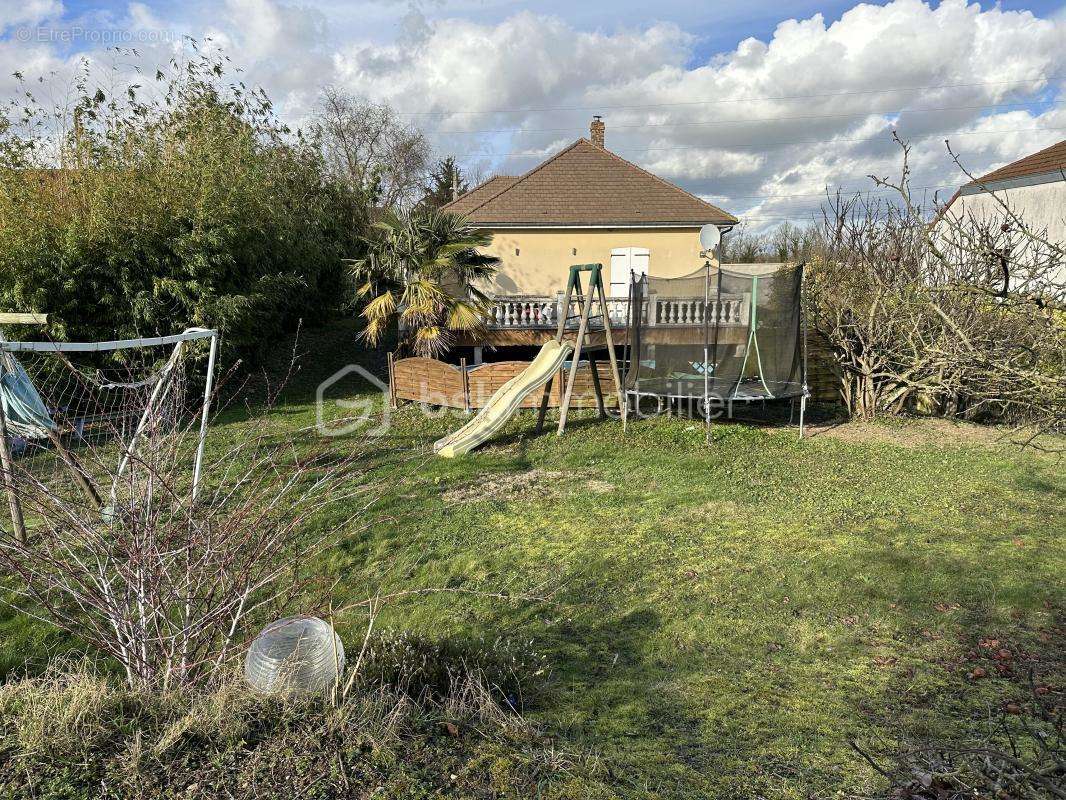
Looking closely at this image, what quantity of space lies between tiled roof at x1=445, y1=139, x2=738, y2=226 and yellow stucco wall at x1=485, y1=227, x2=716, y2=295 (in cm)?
40

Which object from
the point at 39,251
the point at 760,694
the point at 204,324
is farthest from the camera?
the point at 204,324

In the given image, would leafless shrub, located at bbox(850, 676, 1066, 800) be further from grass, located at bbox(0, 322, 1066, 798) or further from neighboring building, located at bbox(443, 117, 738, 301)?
neighboring building, located at bbox(443, 117, 738, 301)

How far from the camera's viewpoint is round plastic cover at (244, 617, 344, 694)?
10.3 feet

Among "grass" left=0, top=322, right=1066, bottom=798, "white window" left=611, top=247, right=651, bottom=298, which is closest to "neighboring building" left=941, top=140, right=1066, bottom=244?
"white window" left=611, top=247, right=651, bottom=298

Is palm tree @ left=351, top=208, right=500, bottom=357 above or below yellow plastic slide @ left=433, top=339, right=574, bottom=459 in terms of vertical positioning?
above

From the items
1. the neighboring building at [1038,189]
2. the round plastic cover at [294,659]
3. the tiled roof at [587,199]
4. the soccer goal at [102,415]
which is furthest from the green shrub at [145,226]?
the neighboring building at [1038,189]

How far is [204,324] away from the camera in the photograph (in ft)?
40.3

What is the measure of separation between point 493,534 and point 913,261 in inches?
326

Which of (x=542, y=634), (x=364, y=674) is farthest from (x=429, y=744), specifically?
(x=542, y=634)

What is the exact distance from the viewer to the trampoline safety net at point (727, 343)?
9.98 meters

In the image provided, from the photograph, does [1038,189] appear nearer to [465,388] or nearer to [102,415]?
[465,388]

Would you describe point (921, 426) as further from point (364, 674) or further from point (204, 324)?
point (204, 324)

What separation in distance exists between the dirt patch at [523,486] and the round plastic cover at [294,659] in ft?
13.2

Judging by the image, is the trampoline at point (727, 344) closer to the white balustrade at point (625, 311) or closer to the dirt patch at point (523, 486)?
the white balustrade at point (625, 311)
